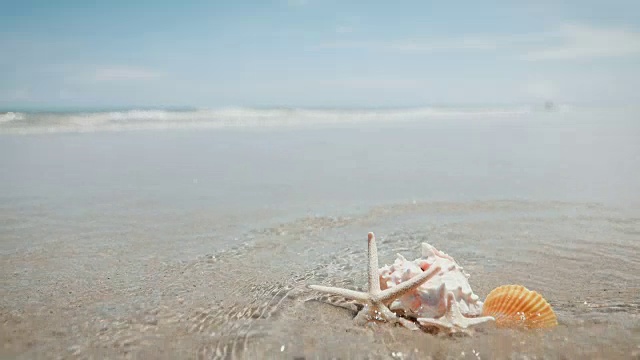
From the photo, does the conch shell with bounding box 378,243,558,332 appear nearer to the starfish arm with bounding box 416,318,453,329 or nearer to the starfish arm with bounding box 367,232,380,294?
the starfish arm with bounding box 416,318,453,329

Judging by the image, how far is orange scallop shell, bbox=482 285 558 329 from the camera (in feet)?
8.72

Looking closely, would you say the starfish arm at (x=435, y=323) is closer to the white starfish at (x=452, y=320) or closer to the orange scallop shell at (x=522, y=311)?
the white starfish at (x=452, y=320)

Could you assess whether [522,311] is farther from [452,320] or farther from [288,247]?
[288,247]

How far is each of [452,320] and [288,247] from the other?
6.12 ft

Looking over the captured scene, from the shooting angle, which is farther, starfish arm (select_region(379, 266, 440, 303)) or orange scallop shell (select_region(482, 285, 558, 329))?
orange scallop shell (select_region(482, 285, 558, 329))

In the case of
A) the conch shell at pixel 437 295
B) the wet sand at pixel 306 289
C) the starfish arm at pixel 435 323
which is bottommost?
the wet sand at pixel 306 289

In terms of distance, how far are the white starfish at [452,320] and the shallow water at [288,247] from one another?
0.07m

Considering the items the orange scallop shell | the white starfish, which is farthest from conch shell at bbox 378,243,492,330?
the orange scallop shell

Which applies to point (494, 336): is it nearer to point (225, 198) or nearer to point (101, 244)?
point (101, 244)

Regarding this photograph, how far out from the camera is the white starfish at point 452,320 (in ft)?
8.34

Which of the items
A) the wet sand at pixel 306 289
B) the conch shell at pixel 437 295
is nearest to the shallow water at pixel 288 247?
the wet sand at pixel 306 289

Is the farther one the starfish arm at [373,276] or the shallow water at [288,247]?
the starfish arm at [373,276]

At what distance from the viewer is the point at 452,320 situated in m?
2.55

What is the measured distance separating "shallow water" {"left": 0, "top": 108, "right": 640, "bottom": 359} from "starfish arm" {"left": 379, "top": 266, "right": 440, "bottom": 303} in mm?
168
